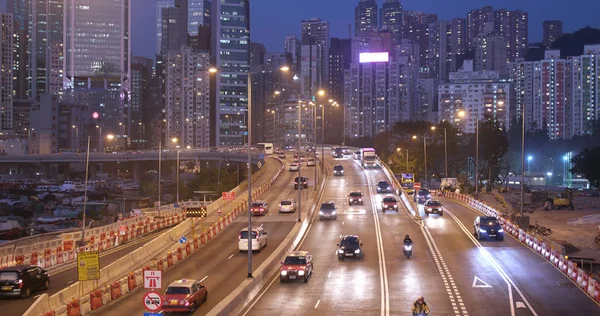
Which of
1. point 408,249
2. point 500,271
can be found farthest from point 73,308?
Result: point 500,271

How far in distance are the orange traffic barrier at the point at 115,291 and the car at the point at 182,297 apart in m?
3.91

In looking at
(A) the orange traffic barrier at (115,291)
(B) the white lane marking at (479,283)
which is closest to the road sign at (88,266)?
(A) the orange traffic barrier at (115,291)

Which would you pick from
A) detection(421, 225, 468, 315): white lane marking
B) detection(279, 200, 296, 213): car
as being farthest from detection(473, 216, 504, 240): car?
detection(279, 200, 296, 213): car

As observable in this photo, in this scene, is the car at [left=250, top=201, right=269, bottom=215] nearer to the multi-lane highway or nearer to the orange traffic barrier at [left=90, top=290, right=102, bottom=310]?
the multi-lane highway

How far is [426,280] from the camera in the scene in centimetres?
3250

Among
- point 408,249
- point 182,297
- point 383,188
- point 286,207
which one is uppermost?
point 383,188

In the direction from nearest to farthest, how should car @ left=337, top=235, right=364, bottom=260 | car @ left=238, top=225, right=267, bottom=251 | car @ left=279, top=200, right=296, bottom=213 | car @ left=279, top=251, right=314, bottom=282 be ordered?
1. car @ left=279, top=251, right=314, bottom=282
2. car @ left=337, top=235, right=364, bottom=260
3. car @ left=238, top=225, right=267, bottom=251
4. car @ left=279, top=200, right=296, bottom=213

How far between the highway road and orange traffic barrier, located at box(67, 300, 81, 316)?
1305 mm

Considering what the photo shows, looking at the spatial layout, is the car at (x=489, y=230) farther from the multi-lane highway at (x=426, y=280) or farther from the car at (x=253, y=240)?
the car at (x=253, y=240)

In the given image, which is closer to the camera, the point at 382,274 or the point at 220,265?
the point at 382,274

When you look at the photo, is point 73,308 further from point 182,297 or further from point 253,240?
point 253,240

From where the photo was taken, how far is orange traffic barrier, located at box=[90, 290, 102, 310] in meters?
27.0

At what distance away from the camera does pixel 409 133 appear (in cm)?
13375

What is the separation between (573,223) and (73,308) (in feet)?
170
